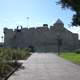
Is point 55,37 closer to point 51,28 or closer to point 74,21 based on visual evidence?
point 51,28

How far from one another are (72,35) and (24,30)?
21.6m

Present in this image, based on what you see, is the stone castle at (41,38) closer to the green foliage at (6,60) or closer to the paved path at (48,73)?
the green foliage at (6,60)

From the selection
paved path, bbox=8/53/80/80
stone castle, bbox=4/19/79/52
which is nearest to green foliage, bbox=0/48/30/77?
paved path, bbox=8/53/80/80

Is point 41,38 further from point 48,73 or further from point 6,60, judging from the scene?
point 48,73

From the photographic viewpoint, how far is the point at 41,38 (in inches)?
5851

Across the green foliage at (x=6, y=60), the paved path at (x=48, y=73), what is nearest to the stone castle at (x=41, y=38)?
the green foliage at (x=6, y=60)

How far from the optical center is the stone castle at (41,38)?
14532 centimetres

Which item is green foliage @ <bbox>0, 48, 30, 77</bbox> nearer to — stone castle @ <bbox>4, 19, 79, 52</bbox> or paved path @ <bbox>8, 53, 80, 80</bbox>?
paved path @ <bbox>8, 53, 80, 80</bbox>

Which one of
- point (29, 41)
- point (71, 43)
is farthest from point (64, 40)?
point (29, 41)

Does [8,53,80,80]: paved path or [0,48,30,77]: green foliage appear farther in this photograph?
[0,48,30,77]: green foliage

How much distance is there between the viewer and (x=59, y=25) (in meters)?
153

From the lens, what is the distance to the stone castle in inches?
5721

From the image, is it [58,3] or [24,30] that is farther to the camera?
[24,30]

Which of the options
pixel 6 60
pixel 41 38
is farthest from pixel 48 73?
pixel 41 38
